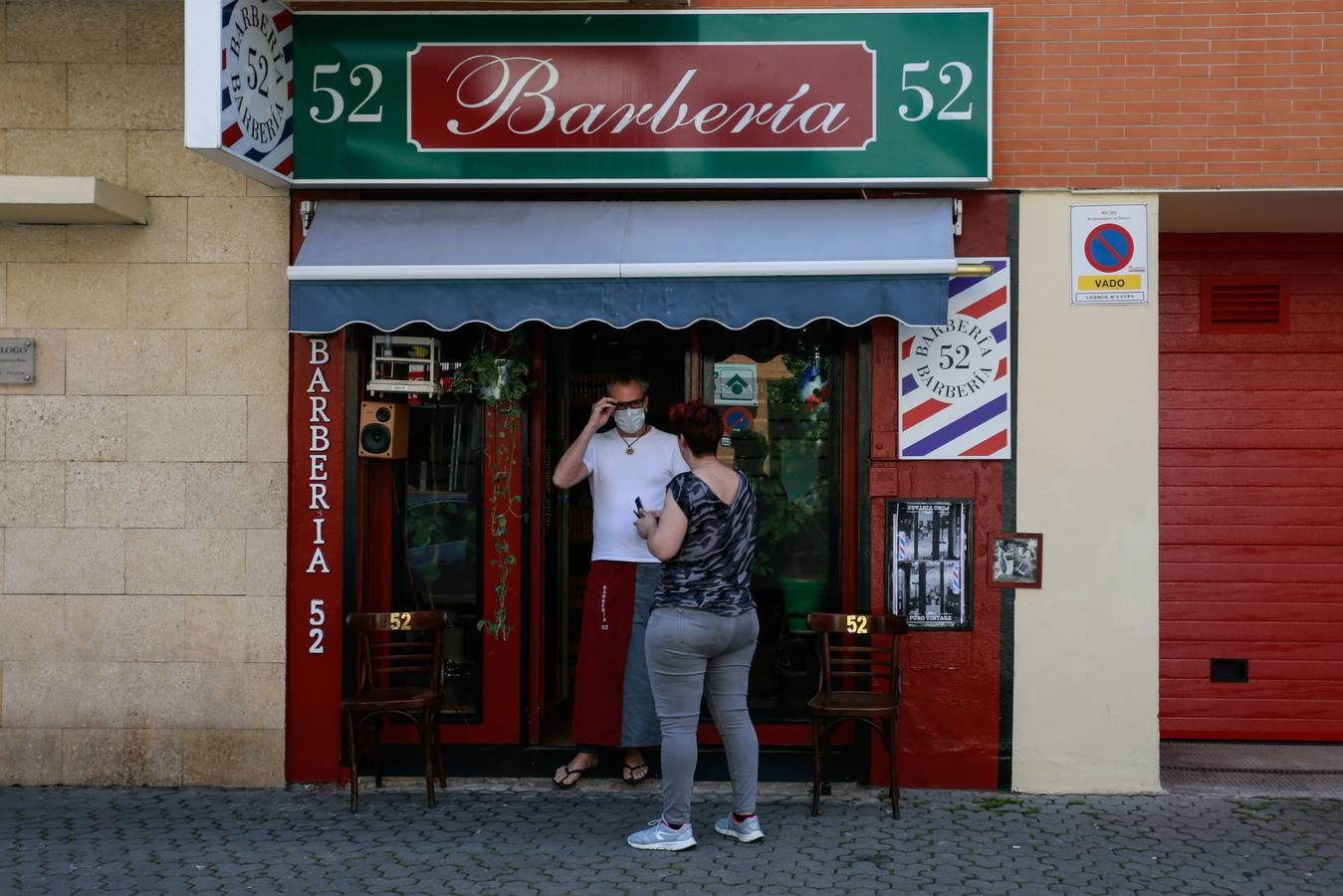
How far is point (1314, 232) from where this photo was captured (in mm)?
7184

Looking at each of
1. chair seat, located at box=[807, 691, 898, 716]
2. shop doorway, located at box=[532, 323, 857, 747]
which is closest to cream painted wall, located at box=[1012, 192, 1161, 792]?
chair seat, located at box=[807, 691, 898, 716]

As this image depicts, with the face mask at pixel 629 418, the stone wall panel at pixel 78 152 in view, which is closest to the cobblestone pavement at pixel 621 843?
the face mask at pixel 629 418

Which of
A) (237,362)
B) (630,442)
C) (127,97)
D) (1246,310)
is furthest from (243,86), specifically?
(1246,310)

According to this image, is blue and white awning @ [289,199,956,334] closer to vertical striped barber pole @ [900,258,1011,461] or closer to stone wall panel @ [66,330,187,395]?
vertical striped barber pole @ [900,258,1011,461]

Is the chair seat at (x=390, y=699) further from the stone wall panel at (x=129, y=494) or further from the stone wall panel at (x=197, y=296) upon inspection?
the stone wall panel at (x=197, y=296)

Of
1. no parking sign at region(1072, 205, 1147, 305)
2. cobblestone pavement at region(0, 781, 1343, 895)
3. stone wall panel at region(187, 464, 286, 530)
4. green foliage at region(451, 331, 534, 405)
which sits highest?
no parking sign at region(1072, 205, 1147, 305)

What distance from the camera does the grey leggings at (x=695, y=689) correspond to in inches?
207

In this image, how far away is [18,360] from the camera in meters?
6.48

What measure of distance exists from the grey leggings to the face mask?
51.4 inches

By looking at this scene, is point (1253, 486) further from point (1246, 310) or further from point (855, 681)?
point (855, 681)

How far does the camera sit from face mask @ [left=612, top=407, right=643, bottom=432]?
6.32m

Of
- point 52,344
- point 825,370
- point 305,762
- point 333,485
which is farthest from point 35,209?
point 825,370

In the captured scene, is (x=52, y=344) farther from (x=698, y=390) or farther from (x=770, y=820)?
(x=770, y=820)

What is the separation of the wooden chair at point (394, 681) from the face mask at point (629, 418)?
1307 mm
